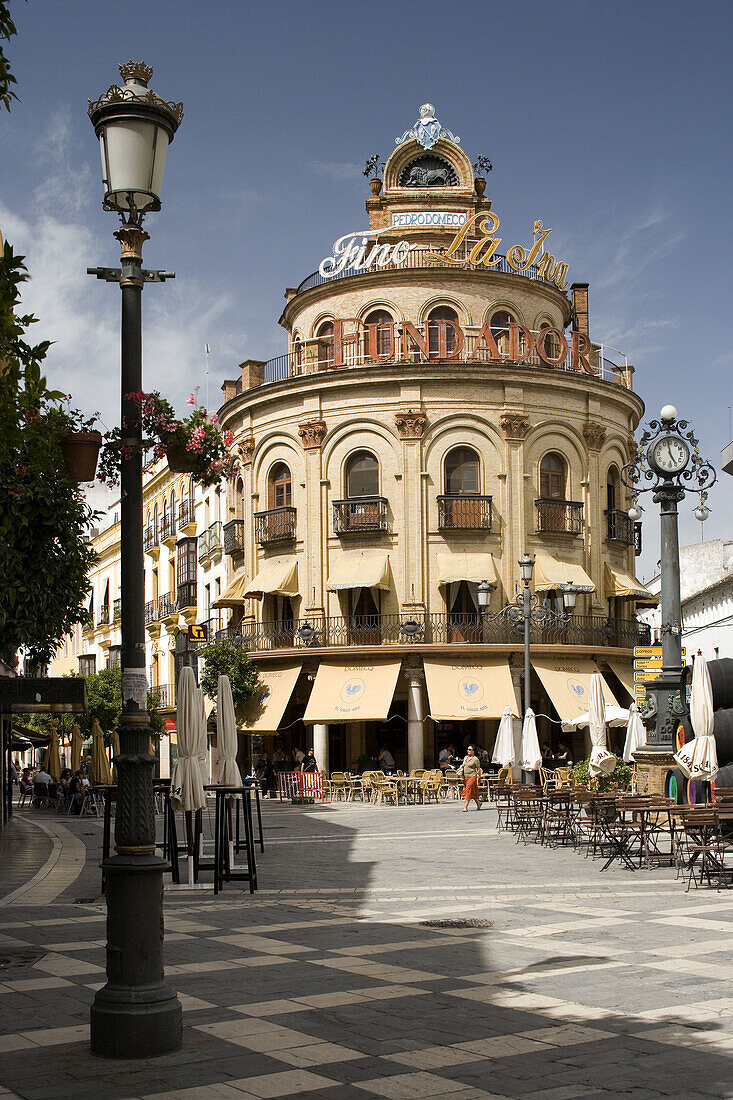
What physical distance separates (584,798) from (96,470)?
45.0 feet

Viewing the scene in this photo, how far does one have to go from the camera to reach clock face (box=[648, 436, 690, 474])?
75.9 feet

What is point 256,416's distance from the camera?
46062 mm

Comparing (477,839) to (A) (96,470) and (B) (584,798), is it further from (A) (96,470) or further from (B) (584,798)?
(A) (96,470)

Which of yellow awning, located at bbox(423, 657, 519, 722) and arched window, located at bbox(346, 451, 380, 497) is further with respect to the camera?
arched window, located at bbox(346, 451, 380, 497)

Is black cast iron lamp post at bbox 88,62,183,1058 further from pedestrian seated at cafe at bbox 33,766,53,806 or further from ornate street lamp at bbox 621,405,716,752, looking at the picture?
pedestrian seated at cafe at bbox 33,766,53,806

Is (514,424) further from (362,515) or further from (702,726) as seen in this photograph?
(702,726)

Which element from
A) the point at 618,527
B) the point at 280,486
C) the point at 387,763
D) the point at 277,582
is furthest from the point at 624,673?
the point at 280,486

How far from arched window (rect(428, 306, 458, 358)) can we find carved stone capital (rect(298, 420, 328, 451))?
4704mm

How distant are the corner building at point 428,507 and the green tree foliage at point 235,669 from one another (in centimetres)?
59

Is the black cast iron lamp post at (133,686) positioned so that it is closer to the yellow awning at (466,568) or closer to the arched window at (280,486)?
the yellow awning at (466,568)

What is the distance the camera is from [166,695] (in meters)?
59.8

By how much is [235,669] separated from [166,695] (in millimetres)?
17919

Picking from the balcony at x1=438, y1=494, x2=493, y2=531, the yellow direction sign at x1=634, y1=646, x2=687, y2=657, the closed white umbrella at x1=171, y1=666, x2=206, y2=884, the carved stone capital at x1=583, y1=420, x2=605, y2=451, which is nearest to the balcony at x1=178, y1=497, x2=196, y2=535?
the balcony at x1=438, y1=494, x2=493, y2=531

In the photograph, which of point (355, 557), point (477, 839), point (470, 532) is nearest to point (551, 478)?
point (470, 532)
